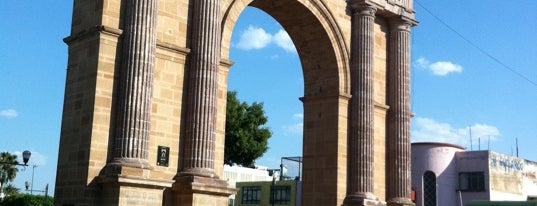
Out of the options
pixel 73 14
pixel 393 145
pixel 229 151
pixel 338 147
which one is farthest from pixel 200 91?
pixel 229 151

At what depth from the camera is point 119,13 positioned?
43.8 feet

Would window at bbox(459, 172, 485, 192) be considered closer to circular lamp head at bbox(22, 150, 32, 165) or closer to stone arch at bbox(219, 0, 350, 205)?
stone arch at bbox(219, 0, 350, 205)

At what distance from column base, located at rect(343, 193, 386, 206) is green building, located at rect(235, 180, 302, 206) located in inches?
768

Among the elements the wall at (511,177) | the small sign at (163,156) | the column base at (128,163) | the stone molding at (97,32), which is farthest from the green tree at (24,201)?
the column base at (128,163)

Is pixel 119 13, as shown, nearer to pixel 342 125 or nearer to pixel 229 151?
pixel 342 125

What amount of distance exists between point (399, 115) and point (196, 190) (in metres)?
8.05

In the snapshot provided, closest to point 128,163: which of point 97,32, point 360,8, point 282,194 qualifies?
point 97,32

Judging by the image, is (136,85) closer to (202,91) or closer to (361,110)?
(202,91)

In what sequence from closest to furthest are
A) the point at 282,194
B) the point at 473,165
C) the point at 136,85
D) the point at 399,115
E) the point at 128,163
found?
the point at 128,163 < the point at 136,85 < the point at 399,115 < the point at 473,165 < the point at 282,194

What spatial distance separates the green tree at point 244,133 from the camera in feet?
129

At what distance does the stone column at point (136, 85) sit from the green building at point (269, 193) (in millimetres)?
24588

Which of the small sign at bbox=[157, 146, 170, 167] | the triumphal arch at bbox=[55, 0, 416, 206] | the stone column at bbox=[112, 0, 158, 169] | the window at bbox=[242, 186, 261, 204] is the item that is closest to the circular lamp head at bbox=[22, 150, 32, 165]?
the triumphal arch at bbox=[55, 0, 416, 206]

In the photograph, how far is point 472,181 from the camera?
31969mm

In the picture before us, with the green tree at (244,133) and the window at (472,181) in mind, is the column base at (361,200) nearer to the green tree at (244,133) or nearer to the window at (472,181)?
the window at (472,181)
